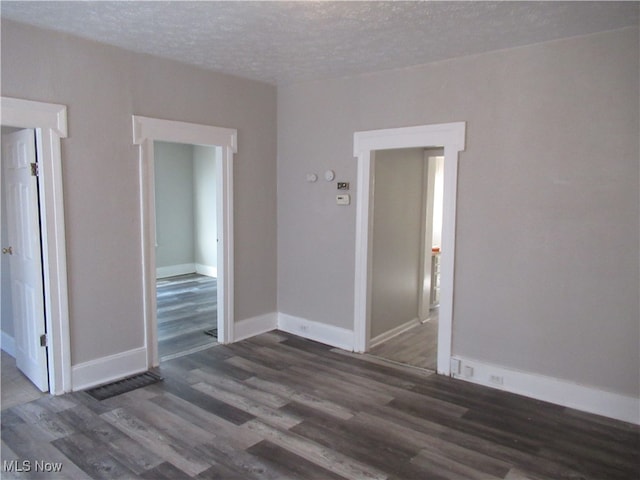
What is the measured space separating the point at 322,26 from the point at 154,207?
2090 millimetres

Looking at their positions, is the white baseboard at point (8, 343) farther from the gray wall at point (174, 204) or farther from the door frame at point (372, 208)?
the gray wall at point (174, 204)

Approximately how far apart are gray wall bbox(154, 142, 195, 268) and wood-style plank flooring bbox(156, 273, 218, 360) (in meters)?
0.47

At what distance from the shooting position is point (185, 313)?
5637 mm

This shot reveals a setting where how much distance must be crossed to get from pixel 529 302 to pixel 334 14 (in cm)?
251

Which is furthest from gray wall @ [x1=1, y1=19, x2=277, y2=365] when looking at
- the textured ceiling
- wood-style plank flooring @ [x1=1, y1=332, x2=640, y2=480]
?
wood-style plank flooring @ [x1=1, y1=332, x2=640, y2=480]

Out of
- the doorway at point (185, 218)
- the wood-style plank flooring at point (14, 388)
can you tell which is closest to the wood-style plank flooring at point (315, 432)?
the wood-style plank flooring at point (14, 388)

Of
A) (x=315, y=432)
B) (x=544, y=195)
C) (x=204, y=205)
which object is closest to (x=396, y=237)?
(x=544, y=195)

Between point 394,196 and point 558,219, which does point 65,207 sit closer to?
point 394,196

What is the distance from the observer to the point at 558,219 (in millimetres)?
3266

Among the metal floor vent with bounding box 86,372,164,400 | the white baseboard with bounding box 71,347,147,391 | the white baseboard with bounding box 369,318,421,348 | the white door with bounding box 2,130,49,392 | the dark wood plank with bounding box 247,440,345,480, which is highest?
the white door with bounding box 2,130,49,392

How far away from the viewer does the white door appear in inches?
127

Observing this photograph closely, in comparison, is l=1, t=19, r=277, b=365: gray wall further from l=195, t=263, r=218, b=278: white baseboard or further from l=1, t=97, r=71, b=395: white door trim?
l=195, t=263, r=218, b=278: white baseboard

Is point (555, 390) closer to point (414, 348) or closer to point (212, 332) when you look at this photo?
point (414, 348)

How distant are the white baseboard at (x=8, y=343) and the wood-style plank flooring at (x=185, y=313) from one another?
1.26 m
